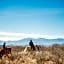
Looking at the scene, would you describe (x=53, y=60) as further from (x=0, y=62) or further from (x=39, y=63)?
(x=0, y=62)

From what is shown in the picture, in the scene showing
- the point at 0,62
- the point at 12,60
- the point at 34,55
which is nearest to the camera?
the point at 0,62

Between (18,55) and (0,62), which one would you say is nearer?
(0,62)

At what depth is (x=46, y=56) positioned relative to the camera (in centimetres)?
2414

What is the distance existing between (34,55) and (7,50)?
4505mm

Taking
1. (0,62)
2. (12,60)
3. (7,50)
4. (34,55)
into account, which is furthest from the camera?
(7,50)

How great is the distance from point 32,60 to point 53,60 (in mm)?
3136

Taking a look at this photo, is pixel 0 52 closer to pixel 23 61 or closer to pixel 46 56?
pixel 23 61

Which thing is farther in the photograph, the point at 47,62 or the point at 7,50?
the point at 7,50

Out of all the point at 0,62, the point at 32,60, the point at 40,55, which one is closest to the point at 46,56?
the point at 40,55

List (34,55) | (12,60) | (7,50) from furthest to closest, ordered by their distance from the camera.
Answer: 1. (7,50)
2. (34,55)
3. (12,60)

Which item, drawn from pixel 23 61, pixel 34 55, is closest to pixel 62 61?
pixel 34 55

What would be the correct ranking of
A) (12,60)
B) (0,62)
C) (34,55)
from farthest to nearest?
1. (34,55)
2. (12,60)
3. (0,62)

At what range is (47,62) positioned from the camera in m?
23.1

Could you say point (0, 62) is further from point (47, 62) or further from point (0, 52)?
point (47, 62)
